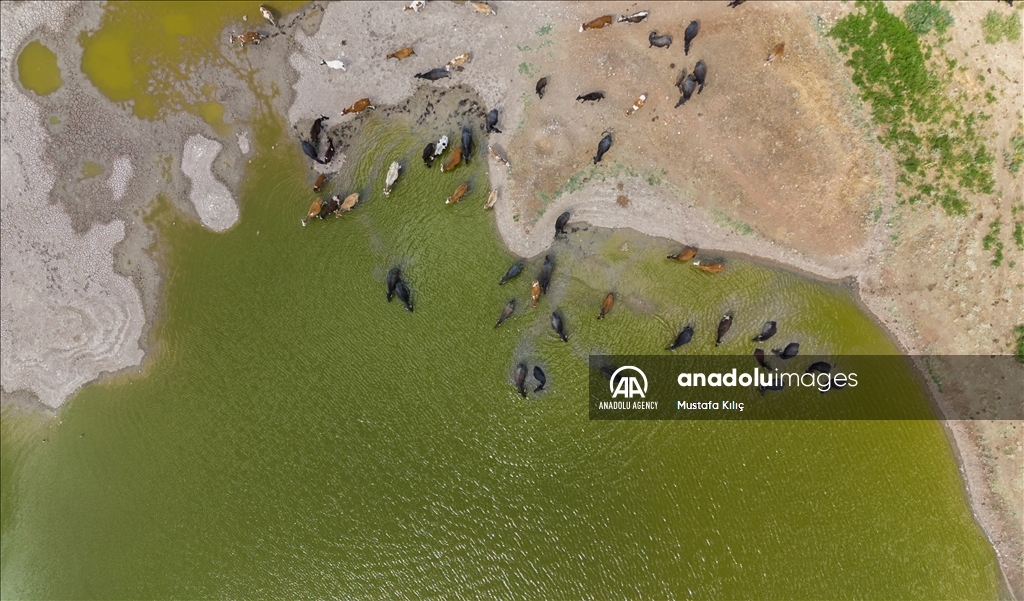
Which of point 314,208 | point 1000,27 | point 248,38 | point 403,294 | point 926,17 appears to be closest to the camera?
point 1000,27

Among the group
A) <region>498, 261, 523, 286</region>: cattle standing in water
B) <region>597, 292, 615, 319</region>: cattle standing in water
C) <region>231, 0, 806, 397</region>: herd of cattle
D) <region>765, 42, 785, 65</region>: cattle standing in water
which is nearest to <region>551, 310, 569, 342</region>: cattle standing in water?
<region>231, 0, 806, 397</region>: herd of cattle

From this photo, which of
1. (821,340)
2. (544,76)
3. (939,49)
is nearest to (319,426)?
(544,76)

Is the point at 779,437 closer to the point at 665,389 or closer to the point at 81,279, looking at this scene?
the point at 665,389

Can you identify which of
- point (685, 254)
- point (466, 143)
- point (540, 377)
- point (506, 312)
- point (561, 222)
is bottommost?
point (540, 377)

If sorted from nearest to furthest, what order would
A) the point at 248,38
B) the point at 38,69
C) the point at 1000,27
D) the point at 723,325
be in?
the point at 1000,27 < the point at 723,325 < the point at 248,38 < the point at 38,69

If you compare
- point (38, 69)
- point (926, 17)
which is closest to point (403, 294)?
point (38, 69)

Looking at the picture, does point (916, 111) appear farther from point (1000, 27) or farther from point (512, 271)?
point (512, 271)

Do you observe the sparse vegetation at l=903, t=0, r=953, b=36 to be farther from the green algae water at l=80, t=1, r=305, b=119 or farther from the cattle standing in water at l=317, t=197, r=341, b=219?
the green algae water at l=80, t=1, r=305, b=119
